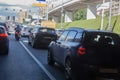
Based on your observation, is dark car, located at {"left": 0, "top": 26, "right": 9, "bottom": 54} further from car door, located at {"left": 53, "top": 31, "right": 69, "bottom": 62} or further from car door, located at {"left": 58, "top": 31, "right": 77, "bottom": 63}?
car door, located at {"left": 58, "top": 31, "right": 77, "bottom": 63}

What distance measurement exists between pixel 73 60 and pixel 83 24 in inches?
2072

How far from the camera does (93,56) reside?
1020cm

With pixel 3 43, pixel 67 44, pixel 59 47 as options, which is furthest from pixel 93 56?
pixel 3 43

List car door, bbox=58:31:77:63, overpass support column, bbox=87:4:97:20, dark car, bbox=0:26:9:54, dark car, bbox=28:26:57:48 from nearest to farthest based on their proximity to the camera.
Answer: car door, bbox=58:31:77:63
dark car, bbox=0:26:9:54
dark car, bbox=28:26:57:48
overpass support column, bbox=87:4:97:20

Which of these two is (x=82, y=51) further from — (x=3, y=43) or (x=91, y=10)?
(x=91, y=10)

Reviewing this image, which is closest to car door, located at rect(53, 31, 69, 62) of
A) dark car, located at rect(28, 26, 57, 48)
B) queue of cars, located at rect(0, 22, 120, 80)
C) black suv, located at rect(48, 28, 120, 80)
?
queue of cars, located at rect(0, 22, 120, 80)

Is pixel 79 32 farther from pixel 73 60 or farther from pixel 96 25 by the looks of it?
pixel 96 25

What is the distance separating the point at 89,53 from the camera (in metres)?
10.2

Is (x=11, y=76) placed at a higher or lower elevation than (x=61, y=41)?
lower

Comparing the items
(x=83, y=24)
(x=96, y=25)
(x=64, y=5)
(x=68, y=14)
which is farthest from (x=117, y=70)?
(x=68, y=14)

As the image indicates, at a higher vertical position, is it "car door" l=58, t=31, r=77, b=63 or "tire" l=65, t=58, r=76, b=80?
"car door" l=58, t=31, r=77, b=63

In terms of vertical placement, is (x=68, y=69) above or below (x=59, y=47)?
below

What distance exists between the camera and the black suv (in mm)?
10102

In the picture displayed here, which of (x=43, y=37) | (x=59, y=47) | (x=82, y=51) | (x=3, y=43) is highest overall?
(x=82, y=51)
